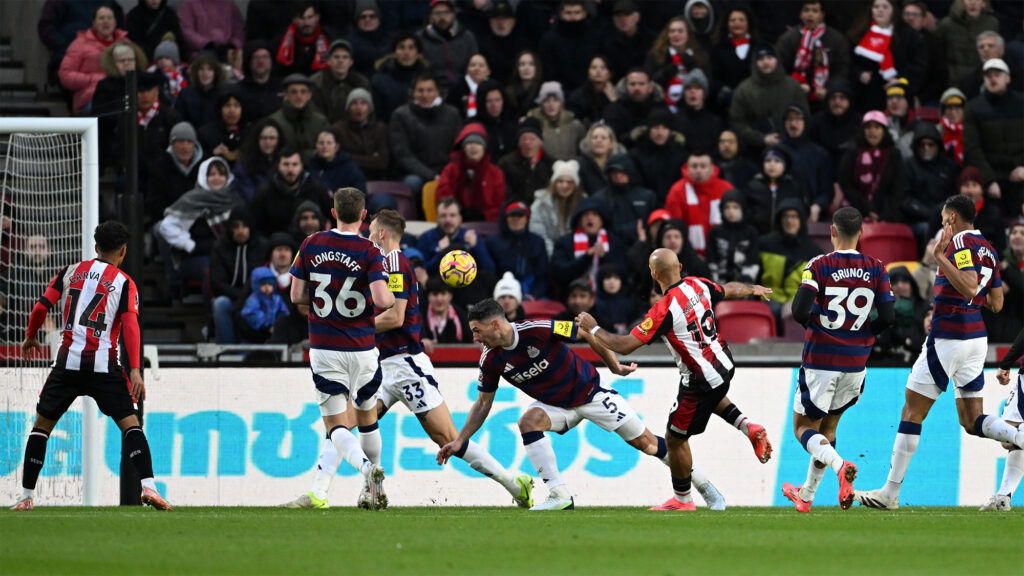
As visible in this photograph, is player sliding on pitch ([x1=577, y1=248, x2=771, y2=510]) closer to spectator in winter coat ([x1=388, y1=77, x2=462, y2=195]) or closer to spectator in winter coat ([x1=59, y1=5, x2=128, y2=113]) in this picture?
spectator in winter coat ([x1=388, y1=77, x2=462, y2=195])

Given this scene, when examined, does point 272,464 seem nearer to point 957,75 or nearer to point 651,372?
point 651,372

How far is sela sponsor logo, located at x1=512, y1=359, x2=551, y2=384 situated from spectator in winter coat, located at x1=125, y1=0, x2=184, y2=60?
9.83m

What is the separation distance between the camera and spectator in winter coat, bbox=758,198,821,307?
57.5ft

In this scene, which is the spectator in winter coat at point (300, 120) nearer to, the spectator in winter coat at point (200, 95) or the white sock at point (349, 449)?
the spectator in winter coat at point (200, 95)

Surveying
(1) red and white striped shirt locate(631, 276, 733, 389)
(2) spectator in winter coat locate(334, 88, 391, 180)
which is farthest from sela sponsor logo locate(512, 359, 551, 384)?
(2) spectator in winter coat locate(334, 88, 391, 180)

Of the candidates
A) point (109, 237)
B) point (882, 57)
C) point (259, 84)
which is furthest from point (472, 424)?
point (882, 57)

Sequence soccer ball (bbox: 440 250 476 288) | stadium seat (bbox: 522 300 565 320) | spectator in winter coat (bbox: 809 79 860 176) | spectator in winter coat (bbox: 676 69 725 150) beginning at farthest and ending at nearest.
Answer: spectator in winter coat (bbox: 809 79 860 176)
spectator in winter coat (bbox: 676 69 725 150)
stadium seat (bbox: 522 300 565 320)
soccer ball (bbox: 440 250 476 288)

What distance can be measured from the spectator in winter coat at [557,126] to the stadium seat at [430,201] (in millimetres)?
1463

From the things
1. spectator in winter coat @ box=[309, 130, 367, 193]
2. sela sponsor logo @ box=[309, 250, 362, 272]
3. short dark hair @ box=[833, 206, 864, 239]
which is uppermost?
spectator in winter coat @ box=[309, 130, 367, 193]

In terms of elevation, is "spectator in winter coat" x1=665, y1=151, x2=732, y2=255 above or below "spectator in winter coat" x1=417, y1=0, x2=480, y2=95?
below

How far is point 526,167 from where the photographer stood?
1878cm

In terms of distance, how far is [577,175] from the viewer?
18297 mm

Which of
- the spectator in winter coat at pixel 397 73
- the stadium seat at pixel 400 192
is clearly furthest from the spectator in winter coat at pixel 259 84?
the stadium seat at pixel 400 192

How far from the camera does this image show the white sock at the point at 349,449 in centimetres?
1095
